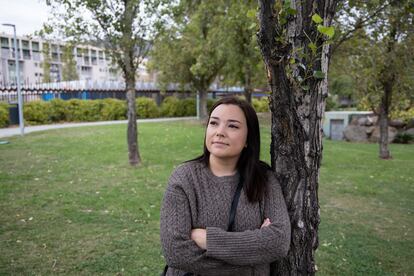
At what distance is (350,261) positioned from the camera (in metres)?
3.77

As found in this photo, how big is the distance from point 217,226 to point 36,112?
20.0 metres

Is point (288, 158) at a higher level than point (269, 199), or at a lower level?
higher

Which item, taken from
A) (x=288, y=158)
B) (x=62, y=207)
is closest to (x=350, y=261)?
(x=288, y=158)

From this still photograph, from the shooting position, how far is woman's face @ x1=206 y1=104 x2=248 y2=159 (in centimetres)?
181

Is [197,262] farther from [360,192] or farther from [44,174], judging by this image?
[44,174]

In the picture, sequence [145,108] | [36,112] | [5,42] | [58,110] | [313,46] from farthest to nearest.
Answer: [5,42] → [145,108] → [58,110] → [36,112] → [313,46]

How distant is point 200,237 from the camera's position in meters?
1.69

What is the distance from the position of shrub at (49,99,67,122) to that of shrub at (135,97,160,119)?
531cm

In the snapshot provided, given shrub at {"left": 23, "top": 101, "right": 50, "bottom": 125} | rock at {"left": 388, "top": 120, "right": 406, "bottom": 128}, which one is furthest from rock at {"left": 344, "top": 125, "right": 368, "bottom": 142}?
shrub at {"left": 23, "top": 101, "right": 50, "bottom": 125}

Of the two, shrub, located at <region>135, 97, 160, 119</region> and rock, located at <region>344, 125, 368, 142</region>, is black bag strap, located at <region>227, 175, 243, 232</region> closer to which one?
rock, located at <region>344, 125, 368, 142</region>

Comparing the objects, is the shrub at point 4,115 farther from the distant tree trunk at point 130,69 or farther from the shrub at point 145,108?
the distant tree trunk at point 130,69

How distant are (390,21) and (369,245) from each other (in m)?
5.59

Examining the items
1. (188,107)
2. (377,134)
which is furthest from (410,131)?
(188,107)

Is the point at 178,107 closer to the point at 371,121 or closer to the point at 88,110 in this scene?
the point at 88,110
